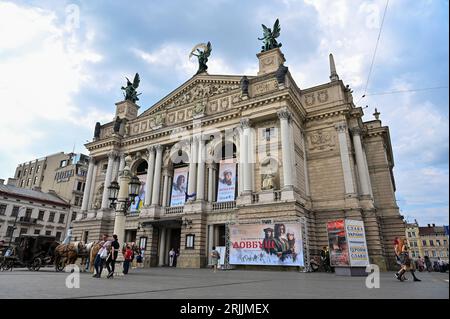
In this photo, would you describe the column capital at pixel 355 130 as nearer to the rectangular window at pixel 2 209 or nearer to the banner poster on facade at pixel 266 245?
the banner poster on facade at pixel 266 245

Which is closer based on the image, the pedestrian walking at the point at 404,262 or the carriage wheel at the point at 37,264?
the pedestrian walking at the point at 404,262

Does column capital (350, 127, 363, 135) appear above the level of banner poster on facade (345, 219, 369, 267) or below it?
above

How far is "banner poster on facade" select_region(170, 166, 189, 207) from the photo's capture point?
29047 millimetres

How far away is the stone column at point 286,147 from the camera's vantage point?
74.8ft

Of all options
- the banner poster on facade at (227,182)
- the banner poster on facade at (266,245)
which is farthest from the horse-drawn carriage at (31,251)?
the banner poster on facade at (227,182)

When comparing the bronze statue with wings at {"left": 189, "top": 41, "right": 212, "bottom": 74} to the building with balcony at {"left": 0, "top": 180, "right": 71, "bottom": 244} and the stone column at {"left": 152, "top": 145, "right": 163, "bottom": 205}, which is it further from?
the building with balcony at {"left": 0, "top": 180, "right": 71, "bottom": 244}

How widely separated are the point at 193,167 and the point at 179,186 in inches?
99.2

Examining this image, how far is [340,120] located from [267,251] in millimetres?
13572

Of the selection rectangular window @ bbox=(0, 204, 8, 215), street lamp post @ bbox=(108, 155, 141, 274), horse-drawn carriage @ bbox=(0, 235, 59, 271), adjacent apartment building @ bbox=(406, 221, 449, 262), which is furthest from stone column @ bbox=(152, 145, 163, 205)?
adjacent apartment building @ bbox=(406, 221, 449, 262)

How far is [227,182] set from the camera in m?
A: 26.6

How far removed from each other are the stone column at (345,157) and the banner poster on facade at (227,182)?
9.42 m

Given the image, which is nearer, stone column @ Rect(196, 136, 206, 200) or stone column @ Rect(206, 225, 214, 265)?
stone column @ Rect(206, 225, 214, 265)

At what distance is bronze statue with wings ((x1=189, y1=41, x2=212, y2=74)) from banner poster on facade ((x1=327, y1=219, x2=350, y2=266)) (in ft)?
80.1
